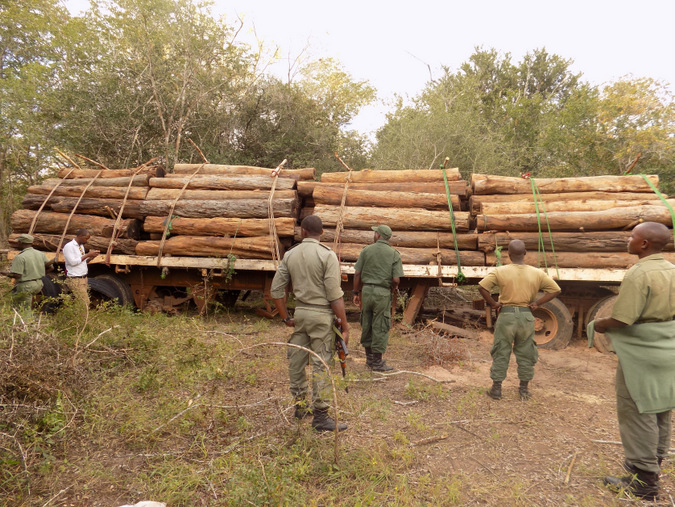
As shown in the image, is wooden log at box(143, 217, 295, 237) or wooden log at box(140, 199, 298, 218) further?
wooden log at box(140, 199, 298, 218)

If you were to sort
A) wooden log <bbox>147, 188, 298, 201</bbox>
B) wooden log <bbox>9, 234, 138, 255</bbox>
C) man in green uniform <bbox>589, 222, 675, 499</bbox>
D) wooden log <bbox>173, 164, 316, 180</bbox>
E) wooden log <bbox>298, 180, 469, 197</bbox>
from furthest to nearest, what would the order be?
wooden log <bbox>173, 164, 316, 180</bbox> → wooden log <bbox>147, 188, 298, 201</bbox> → wooden log <bbox>9, 234, 138, 255</bbox> → wooden log <bbox>298, 180, 469, 197</bbox> → man in green uniform <bbox>589, 222, 675, 499</bbox>

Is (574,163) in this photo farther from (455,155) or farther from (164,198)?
(164,198)

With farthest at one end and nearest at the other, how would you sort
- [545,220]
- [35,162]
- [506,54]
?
[506,54] < [35,162] < [545,220]

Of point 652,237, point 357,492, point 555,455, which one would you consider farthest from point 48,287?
point 652,237

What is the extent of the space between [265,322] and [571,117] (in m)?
11.5

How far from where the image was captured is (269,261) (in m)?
7.67

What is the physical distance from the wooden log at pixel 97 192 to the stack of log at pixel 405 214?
3.62 meters

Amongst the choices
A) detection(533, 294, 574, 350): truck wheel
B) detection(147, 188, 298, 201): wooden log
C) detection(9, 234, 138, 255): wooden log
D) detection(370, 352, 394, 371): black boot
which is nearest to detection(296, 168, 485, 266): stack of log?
detection(147, 188, 298, 201): wooden log

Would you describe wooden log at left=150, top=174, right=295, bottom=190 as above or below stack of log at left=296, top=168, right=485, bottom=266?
above

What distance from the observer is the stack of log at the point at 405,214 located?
759 centimetres

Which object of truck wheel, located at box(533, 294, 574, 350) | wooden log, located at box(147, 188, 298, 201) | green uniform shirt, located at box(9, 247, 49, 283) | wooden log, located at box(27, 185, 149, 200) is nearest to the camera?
green uniform shirt, located at box(9, 247, 49, 283)

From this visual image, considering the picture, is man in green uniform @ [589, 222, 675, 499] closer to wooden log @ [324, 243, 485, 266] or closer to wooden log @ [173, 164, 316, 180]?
wooden log @ [324, 243, 485, 266]

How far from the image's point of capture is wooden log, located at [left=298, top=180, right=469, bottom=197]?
26.2 ft

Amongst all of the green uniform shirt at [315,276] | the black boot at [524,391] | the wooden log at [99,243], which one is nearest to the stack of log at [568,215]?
the black boot at [524,391]
